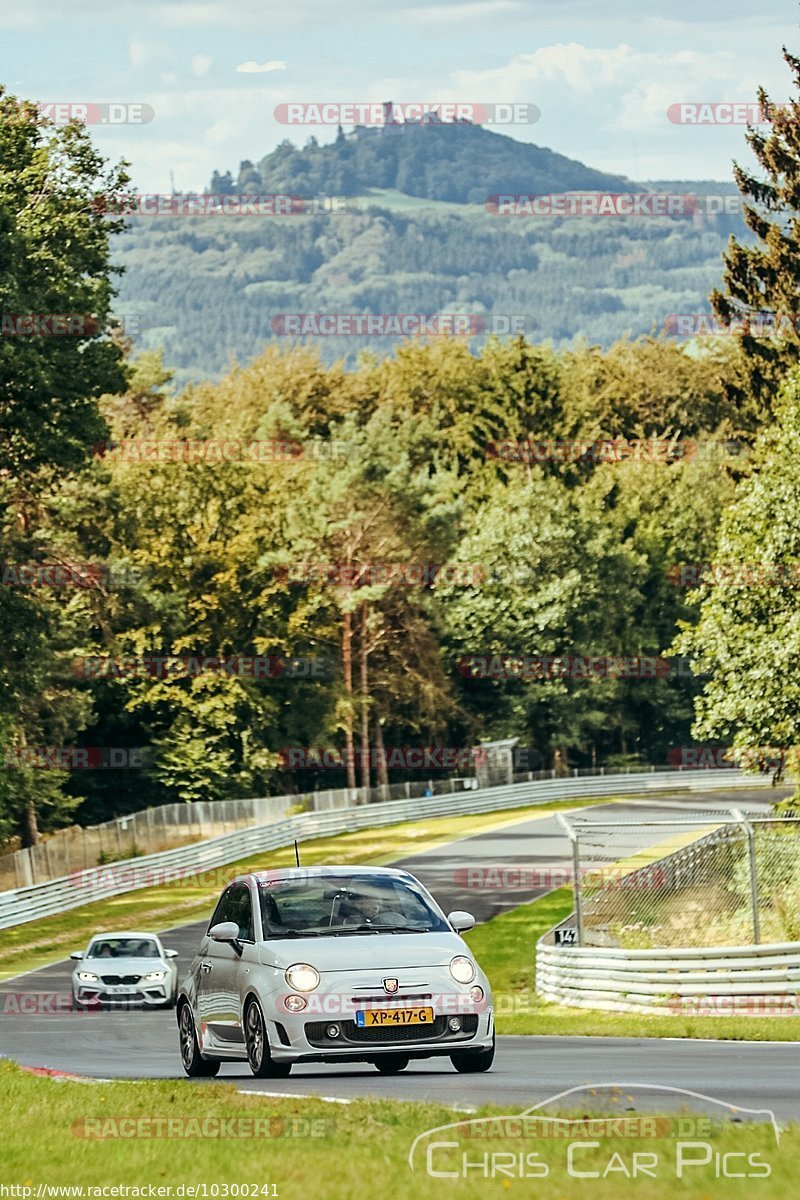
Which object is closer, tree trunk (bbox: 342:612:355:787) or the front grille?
the front grille

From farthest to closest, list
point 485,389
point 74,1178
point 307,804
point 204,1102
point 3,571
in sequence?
point 485,389 < point 307,804 < point 3,571 < point 204,1102 < point 74,1178

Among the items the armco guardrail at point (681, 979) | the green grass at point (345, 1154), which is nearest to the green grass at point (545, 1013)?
the armco guardrail at point (681, 979)

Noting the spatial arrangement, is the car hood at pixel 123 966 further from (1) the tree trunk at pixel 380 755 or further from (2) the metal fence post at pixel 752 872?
(1) the tree trunk at pixel 380 755

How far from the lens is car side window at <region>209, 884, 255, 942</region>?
14.6 meters

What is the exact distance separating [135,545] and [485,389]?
3501cm

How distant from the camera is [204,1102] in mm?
12500

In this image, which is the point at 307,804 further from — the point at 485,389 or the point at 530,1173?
the point at 530,1173

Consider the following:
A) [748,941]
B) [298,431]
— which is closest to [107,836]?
[748,941]

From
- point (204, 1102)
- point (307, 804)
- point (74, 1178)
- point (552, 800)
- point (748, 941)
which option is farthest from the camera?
point (552, 800)

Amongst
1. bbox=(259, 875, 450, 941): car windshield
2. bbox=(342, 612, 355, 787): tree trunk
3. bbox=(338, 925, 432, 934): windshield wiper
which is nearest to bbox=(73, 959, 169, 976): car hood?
bbox=(259, 875, 450, 941): car windshield

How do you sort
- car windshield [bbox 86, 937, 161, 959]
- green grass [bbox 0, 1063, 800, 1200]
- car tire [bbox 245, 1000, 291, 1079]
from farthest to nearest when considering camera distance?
car windshield [bbox 86, 937, 161, 959]
car tire [bbox 245, 1000, 291, 1079]
green grass [bbox 0, 1063, 800, 1200]

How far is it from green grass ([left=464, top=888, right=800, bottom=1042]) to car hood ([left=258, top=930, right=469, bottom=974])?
5.70 m

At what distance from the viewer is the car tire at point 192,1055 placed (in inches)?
608

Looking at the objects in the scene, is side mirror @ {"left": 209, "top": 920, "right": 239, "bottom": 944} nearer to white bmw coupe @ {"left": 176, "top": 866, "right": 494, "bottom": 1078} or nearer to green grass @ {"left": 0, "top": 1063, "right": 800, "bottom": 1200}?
Answer: white bmw coupe @ {"left": 176, "top": 866, "right": 494, "bottom": 1078}
